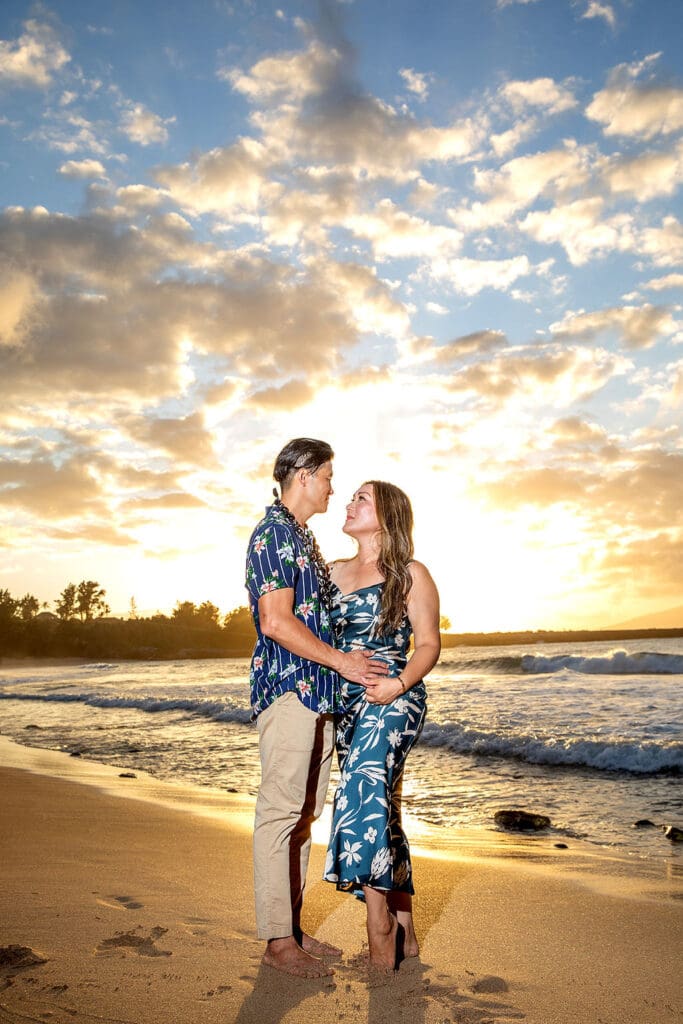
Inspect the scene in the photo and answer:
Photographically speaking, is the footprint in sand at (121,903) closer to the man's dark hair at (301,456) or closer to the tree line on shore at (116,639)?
the man's dark hair at (301,456)

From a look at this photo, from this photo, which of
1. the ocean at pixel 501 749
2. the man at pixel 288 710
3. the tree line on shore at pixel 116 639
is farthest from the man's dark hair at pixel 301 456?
the tree line on shore at pixel 116 639

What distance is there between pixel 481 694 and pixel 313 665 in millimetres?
16157

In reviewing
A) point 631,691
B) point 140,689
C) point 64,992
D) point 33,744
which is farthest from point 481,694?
point 64,992

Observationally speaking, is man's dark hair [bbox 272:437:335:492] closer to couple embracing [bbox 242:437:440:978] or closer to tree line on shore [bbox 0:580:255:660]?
couple embracing [bbox 242:437:440:978]

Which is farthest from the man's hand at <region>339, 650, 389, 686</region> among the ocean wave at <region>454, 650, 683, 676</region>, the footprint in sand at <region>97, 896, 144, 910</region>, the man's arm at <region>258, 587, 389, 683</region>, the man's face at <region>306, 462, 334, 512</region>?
the ocean wave at <region>454, 650, 683, 676</region>

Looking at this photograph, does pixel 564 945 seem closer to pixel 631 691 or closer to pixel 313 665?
pixel 313 665

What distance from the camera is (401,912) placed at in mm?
3234

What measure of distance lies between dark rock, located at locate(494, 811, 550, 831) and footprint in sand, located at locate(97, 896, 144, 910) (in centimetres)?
350

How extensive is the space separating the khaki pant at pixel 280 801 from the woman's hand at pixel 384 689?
0.26 metres

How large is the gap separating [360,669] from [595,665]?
3077 centimetres

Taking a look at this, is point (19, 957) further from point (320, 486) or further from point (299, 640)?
point (320, 486)

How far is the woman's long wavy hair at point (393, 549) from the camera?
3264 mm

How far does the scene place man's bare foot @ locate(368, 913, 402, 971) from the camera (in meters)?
3.00

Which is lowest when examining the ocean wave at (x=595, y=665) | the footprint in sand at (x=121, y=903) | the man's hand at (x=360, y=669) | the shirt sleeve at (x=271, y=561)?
the ocean wave at (x=595, y=665)
